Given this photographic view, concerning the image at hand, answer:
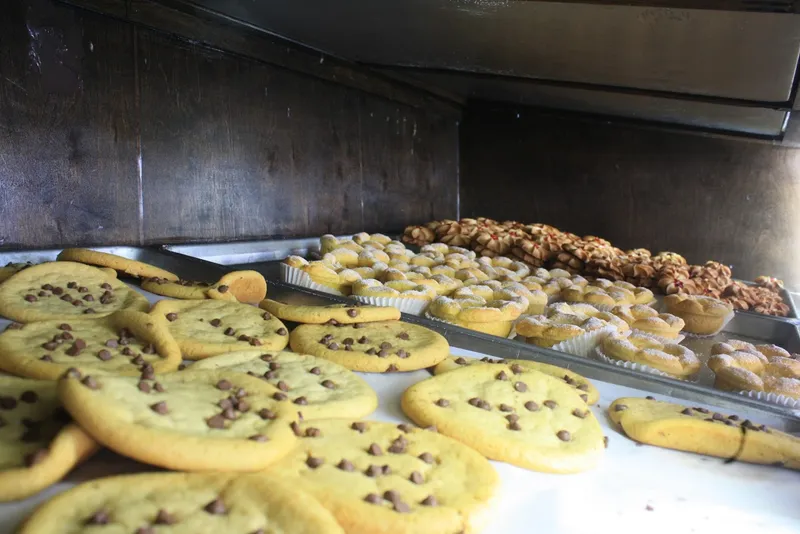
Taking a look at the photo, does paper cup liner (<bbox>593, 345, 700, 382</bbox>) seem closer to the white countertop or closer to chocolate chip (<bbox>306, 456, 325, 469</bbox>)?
A: the white countertop

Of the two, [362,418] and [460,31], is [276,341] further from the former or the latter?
[460,31]

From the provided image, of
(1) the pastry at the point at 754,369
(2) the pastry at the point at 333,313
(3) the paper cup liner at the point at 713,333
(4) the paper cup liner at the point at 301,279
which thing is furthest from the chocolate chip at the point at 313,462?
(3) the paper cup liner at the point at 713,333

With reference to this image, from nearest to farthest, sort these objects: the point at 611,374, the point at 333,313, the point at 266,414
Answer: the point at 266,414
the point at 611,374
the point at 333,313

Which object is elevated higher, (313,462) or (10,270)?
(10,270)

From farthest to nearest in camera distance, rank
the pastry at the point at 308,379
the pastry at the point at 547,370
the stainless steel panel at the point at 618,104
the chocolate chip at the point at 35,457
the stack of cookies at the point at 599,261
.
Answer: the stainless steel panel at the point at 618,104, the stack of cookies at the point at 599,261, the pastry at the point at 547,370, the pastry at the point at 308,379, the chocolate chip at the point at 35,457

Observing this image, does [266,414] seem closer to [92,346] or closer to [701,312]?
[92,346]

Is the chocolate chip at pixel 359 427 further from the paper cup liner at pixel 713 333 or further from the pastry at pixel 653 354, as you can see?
the paper cup liner at pixel 713 333

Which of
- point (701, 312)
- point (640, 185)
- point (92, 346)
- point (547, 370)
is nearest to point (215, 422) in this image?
point (92, 346)
